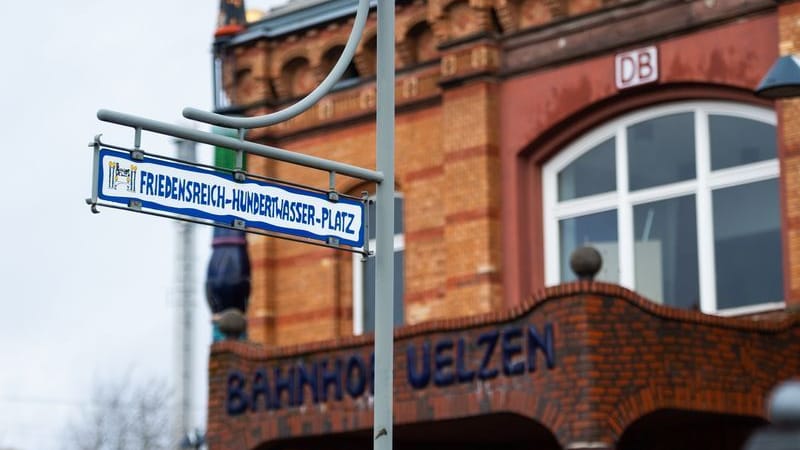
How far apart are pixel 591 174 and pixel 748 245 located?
251 cm

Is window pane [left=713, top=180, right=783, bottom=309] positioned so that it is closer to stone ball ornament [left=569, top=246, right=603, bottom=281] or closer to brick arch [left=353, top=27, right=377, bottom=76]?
stone ball ornament [left=569, top=246, right=603, bottom=281]

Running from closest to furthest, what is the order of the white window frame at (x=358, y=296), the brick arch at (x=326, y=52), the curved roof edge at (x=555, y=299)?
the curved roof edge at (x=555, y=299)
the white window frame at (x=358, y=296)
the brick arch at (x=326, y=52)

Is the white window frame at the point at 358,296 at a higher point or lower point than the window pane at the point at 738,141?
lower

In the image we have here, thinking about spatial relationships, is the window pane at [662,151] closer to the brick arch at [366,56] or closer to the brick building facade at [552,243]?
the brick building facade at [552,243]

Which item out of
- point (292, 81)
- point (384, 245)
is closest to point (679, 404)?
point (384, 245)

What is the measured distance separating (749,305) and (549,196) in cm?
333

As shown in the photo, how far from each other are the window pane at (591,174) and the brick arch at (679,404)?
3.99 metres

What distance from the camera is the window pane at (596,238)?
19141mm

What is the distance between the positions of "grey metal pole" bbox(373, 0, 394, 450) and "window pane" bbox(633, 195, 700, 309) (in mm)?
9414

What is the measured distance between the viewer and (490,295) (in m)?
19.8

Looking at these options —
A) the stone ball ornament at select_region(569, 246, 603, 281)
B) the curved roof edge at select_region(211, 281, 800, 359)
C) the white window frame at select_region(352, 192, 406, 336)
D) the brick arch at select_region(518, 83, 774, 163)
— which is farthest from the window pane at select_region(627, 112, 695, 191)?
the white window frame at select_region(352, 192, 406, 336)

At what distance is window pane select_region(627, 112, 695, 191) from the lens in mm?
18766

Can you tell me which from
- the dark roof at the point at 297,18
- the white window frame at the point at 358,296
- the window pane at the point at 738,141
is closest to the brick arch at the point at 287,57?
the dark roof at the point at 297,18

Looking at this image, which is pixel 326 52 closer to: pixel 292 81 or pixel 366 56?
pixel 366 56
